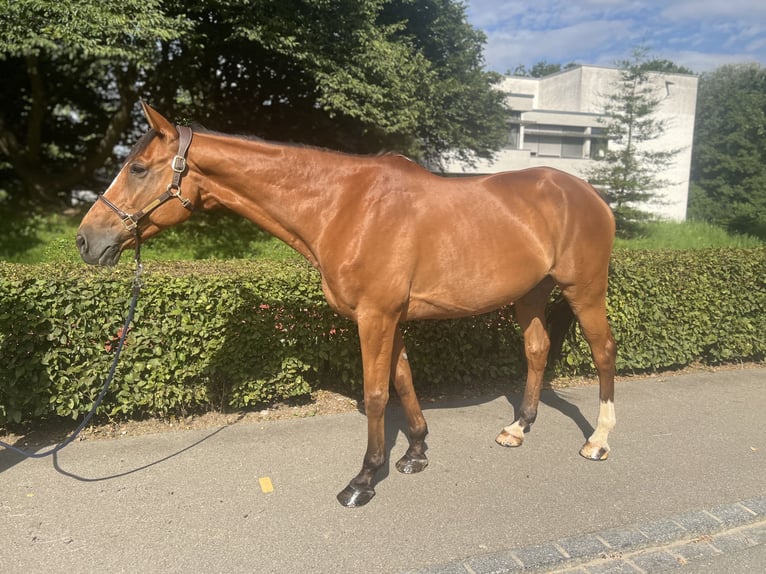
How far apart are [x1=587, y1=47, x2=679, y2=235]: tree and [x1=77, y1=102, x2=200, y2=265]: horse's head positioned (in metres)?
20.7

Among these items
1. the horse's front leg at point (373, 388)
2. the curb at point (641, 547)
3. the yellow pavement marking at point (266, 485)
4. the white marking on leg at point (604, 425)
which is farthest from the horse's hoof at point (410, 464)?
the white marking on leg at point (604, 425)

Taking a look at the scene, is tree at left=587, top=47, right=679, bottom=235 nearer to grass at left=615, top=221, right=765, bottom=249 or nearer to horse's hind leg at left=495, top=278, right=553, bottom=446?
grass at left=615, top=221, right=765, bottom=249

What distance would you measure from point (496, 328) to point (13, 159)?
40.6 feet

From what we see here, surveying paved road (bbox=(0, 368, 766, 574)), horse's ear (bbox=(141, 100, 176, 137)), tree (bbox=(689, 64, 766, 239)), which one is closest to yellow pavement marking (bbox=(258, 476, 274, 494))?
paved road (bbox=(0, 368, 766, 574))

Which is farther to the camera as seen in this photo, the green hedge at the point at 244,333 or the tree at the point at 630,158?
the tree at the point at 630,158

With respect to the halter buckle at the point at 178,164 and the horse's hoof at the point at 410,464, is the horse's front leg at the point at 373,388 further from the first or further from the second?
the halter buckle at the point at 178,164

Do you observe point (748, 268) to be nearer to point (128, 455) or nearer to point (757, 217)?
point (128, 455)

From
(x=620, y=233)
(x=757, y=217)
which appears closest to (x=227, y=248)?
(x=620, y=233)

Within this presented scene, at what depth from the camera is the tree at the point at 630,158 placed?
21.3 meters

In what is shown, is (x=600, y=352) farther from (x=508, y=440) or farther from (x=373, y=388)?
(x=373, y=388)

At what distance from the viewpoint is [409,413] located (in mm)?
3646

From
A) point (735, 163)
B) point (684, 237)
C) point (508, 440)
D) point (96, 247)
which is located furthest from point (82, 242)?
point (735, 163)

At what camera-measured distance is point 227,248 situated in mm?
10906

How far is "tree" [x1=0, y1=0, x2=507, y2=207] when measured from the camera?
8.26 meters
